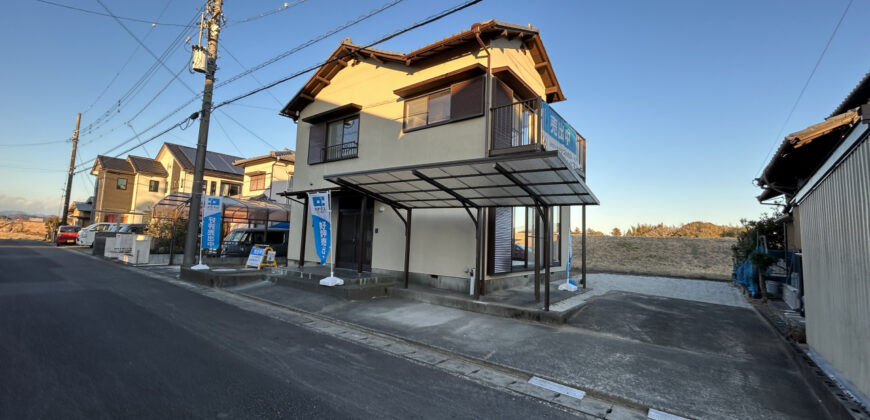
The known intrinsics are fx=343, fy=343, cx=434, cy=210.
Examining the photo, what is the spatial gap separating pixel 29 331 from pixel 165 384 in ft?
12.1

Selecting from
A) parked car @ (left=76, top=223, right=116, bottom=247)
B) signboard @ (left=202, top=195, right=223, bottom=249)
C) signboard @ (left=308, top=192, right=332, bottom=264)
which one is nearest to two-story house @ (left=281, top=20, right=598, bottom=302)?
signboard @ (left=308, top=192, right=332, bottom=264)

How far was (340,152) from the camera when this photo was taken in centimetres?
1230

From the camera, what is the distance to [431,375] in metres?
4.38

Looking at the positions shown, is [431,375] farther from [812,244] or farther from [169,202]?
[169,202]

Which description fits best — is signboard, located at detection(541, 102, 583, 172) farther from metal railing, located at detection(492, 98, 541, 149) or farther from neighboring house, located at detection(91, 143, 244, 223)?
neighboring house, located at detection(91, 143, 244, 223)

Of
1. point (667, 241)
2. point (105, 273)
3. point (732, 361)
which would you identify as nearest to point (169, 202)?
point (105, 273)

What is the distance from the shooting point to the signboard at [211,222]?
38.6ft

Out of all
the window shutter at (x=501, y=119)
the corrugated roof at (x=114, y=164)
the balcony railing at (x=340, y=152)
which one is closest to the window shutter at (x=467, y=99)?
the window shutter at (x=501, y=119)

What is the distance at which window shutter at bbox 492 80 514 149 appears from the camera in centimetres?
889

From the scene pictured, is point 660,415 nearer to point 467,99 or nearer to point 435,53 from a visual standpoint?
point 467,99

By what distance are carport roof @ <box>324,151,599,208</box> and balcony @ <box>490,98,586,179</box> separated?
0.88 metres

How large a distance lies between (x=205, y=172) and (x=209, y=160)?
1843 mm

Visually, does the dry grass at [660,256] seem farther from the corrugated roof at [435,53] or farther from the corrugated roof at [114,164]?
the corrugated roof at [114,164]

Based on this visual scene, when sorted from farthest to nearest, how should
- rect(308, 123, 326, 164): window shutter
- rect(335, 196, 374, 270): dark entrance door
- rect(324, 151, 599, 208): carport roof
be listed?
rect(308, 123, 326, 164): window shutter, rect(335, 196, 374, 270): dark entrance door, rect(324, 151, 599, 208): carport roof
